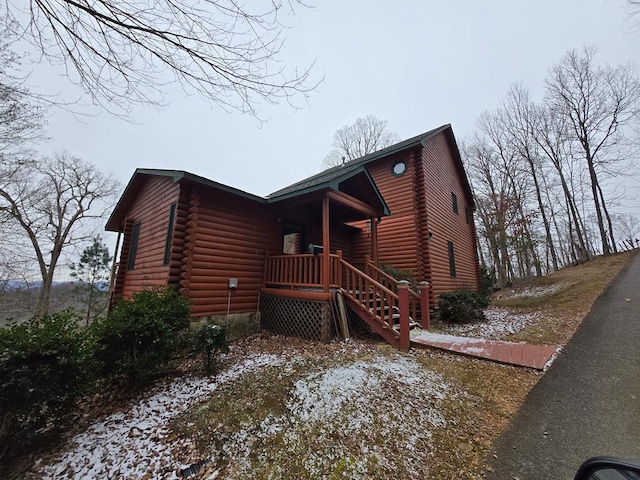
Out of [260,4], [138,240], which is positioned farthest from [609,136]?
[138,240]

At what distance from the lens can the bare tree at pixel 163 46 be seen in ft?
7.09

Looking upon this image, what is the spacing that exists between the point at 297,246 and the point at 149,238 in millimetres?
4640

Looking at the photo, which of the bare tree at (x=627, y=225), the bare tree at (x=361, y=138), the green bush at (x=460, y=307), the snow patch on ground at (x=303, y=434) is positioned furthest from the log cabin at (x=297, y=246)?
the bare tree at (x=627, y=225)

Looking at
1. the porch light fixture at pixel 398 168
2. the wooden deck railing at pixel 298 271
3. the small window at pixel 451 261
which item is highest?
the porch light fixture at pixel 398 168

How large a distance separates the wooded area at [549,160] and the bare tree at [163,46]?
64.2 feet

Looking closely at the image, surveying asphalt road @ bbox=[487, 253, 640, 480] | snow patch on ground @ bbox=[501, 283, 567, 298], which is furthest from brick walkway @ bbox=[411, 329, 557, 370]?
snow patch on ground @ bbox=[501, 283, 567, 298]

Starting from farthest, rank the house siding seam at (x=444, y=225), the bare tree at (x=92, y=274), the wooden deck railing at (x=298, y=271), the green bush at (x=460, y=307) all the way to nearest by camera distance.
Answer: the bare tree at (x=92, y=274)
the house siding seam at (x=444, y=225)
the green bush at (x=460, y=307)
the wooden deck railing at (x=298, y=271)

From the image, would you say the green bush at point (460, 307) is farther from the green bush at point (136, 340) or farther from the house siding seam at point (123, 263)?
the house siding seam at point (123, 263)

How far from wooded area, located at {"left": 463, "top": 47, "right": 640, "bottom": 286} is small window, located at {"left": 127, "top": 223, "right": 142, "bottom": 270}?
67.2ft

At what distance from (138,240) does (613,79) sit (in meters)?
27.4

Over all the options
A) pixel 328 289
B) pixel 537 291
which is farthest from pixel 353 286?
pixel 537 291

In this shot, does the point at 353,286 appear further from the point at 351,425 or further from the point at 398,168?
the point at 398,168

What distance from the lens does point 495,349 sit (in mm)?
5066

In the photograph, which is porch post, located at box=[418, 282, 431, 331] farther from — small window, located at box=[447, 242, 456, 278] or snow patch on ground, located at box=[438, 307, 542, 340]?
small window, located at box=[447, 242, 456, 278]
